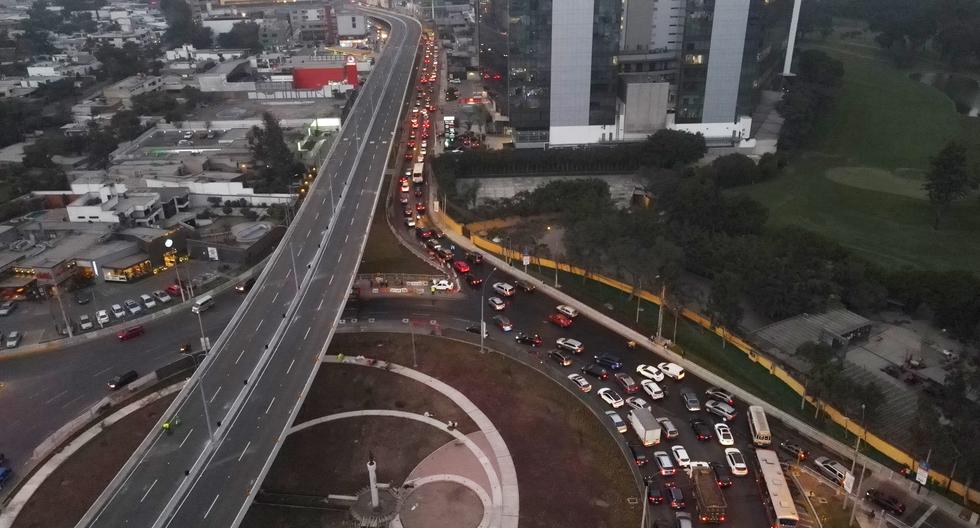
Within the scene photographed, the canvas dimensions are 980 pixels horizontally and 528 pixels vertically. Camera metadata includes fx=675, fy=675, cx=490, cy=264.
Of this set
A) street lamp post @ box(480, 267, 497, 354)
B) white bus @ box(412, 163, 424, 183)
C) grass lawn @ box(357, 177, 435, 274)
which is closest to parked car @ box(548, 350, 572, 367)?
street lamp post @ box(480, 267, 497, 354)

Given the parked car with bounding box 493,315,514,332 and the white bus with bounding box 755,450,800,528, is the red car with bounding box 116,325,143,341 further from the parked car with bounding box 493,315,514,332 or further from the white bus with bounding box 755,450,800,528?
the white bus with bounding box 755,450,800,528

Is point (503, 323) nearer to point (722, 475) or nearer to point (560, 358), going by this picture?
point (560, 358)

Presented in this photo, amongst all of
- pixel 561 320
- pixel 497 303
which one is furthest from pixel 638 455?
pixel 497 303

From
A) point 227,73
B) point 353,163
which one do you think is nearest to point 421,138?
point 353,163

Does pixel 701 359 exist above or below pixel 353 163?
below

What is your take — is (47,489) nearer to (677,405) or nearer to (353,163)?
(677,405)

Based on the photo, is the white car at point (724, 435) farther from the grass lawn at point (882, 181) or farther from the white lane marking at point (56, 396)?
the white lane marking at point (56, 396)

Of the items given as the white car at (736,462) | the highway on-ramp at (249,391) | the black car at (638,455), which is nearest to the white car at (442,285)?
the highway on-ramp at (249,391)
